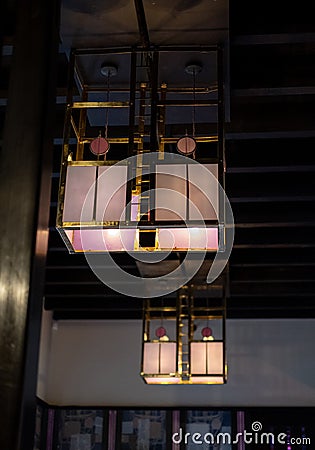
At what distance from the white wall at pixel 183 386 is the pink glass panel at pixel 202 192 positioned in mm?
6497

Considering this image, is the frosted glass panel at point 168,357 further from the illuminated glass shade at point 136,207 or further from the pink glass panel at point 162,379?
the illuminated glass shade at point 136,207

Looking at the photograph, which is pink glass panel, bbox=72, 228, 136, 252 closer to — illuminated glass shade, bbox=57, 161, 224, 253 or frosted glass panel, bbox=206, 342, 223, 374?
illuminated glass shade, bbox=57, 161, 224, 253

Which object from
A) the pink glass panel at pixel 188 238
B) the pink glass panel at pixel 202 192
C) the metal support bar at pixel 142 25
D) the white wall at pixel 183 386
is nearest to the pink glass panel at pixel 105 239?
the pink glass panel at pixel 188 238

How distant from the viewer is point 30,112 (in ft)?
6.85

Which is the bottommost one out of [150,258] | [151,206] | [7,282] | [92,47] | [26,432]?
[26,432]

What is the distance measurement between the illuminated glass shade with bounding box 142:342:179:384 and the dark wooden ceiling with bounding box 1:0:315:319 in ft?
3.46

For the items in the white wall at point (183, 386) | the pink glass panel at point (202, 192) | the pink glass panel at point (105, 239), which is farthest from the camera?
the white wall at point (183, 386)

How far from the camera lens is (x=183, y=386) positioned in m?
9.55

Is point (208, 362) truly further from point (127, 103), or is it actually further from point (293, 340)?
point (127, 103)

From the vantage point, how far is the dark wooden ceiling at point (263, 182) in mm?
3889

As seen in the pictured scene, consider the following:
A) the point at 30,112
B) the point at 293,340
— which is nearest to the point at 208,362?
the point at 293,340

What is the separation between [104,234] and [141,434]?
6296 mm

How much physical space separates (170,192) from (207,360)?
13.1 feet

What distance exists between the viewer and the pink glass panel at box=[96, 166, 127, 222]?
133 inches
